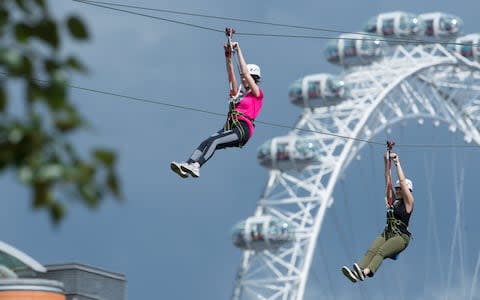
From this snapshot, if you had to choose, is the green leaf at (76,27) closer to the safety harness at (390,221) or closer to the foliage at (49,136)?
the foliage at (49,136)

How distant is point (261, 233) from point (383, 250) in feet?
148

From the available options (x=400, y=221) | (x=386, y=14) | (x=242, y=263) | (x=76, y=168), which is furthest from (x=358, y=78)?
(x=76, y=168)

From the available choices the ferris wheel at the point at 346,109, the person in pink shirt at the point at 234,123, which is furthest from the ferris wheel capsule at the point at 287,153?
the person in pink shirt at the point at 234,123

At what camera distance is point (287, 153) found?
6381cm

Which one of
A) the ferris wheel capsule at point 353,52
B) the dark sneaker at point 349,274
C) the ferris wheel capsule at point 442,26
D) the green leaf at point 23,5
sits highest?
the ferris wheel capsule at point 442,26

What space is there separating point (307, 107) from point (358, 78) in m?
3.49

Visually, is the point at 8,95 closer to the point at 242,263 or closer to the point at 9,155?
the point at 9,155

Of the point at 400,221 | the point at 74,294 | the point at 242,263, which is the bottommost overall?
the point at 400,221

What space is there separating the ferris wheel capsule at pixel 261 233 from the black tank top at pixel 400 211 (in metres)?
45.4

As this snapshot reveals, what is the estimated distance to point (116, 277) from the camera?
38.8 m

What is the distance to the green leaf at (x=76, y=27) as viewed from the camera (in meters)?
4.26

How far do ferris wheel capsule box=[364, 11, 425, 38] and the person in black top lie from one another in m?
45.8

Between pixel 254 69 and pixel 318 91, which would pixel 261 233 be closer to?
pixel 318 91

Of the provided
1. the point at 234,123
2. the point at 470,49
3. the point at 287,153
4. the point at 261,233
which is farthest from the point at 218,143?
the point at 470,49
